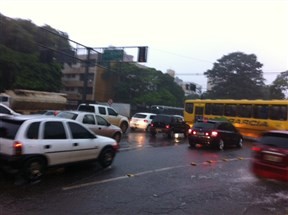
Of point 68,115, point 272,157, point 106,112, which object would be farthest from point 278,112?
point 272,157

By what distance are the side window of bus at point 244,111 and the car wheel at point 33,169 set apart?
2176 centimetres

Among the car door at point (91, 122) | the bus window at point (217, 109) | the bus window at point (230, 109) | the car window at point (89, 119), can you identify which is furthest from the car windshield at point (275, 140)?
the bus window at point (217, 109)

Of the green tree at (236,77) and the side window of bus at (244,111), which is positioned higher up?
the green tree at (236,77)

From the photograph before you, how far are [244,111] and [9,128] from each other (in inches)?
888

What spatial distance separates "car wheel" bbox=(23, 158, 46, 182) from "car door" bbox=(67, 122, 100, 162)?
109 cm

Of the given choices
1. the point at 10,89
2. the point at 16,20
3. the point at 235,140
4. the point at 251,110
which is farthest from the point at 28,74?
the point at 235,140

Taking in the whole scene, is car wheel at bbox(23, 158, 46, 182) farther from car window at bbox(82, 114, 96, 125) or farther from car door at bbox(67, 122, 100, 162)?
car window at bbox(82, 114, 96, 125)

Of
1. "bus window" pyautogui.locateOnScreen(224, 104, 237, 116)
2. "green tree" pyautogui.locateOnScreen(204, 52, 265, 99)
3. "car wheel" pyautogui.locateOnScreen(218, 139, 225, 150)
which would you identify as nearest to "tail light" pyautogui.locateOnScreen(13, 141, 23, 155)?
"car wheel" pyautogui.locateOnScreen(218, 139, 225, 150)

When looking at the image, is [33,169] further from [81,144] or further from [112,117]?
[112,117]

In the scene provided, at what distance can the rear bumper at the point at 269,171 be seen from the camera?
9.84 metres

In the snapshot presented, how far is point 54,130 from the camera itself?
9.84 meters

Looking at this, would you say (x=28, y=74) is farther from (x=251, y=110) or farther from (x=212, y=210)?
(x=212, y=210)

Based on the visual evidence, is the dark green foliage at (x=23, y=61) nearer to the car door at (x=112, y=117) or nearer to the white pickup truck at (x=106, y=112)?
the white pickup truck at (x=106, y=112)

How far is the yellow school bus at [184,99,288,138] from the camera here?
26.1 meters
